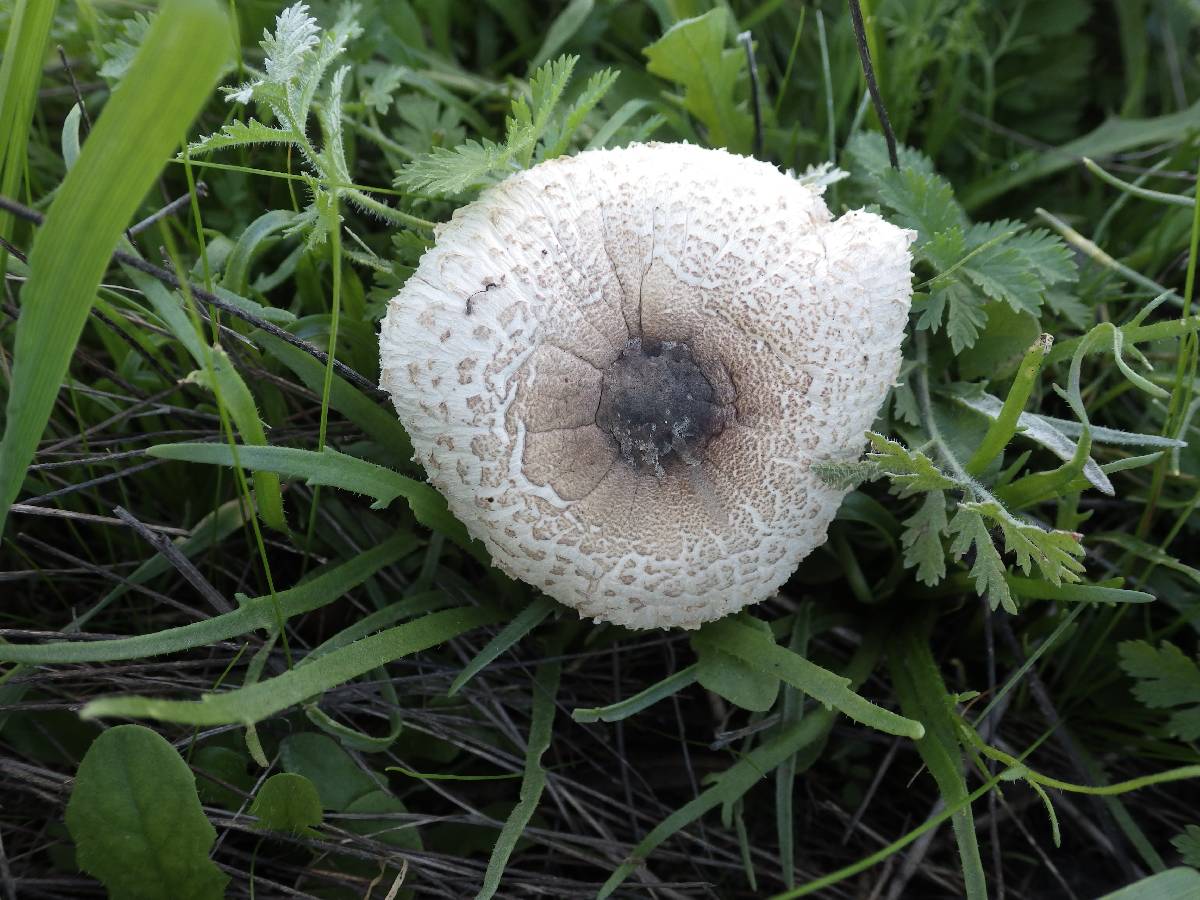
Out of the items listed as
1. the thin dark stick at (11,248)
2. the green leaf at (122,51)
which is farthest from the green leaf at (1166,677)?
the green leaf at (122,51)

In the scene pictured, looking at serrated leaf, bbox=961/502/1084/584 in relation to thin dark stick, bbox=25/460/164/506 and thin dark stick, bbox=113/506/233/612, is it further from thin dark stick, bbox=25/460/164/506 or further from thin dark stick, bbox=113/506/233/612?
thin dark stick, bbox=25/460/164/506

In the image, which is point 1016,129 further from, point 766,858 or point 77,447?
point 77,447

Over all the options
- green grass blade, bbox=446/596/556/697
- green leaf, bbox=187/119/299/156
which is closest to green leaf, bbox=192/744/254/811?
green grass blade, bbox=446/596/556/697

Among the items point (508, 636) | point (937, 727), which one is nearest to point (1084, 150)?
point (937, 727)

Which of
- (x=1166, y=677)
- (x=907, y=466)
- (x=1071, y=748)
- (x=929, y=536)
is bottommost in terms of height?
(x=1071, y=748)

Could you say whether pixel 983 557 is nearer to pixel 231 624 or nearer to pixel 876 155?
pixel 876 155

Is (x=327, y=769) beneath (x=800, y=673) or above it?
beneath

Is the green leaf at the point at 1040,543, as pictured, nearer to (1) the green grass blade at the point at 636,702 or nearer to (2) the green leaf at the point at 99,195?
(1) the green grass blade at the point at 636,702
